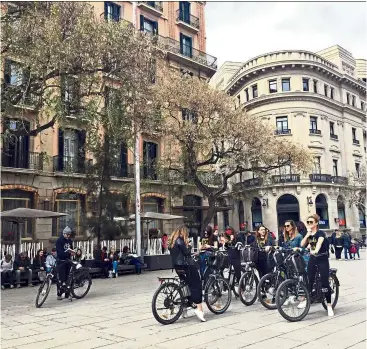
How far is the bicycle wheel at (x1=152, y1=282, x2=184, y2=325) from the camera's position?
6.58m

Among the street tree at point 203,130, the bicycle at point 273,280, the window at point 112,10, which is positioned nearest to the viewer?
the bicycle at point 273,280

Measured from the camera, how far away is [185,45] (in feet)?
97.1

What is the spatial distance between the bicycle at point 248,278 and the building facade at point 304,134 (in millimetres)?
28104

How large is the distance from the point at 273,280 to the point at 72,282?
4835 mm

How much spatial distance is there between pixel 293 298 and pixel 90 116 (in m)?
7.63

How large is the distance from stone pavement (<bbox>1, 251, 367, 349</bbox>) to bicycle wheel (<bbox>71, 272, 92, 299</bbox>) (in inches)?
22.6

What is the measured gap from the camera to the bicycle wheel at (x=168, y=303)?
6578 millimetres

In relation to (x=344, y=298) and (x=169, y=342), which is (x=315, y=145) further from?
(x=169, y=342)

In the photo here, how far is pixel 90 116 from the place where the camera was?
37.7 ft

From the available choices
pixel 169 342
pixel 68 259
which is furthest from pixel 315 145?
pixel 169 342

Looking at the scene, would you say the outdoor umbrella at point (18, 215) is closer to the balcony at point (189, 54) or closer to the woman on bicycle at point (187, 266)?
the woman on bicycle at point (187, 266)

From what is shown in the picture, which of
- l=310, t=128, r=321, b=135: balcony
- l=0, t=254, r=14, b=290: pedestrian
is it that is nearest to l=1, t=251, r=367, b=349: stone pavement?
l=0, t=254, r=14, b=290: pedestrian

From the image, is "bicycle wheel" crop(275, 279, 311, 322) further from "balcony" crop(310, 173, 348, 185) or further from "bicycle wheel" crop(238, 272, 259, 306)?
"balcony" crop(310, 173, 348, 185)

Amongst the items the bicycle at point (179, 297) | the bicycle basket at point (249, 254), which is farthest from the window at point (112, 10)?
the bicycle at point (179, 297)
